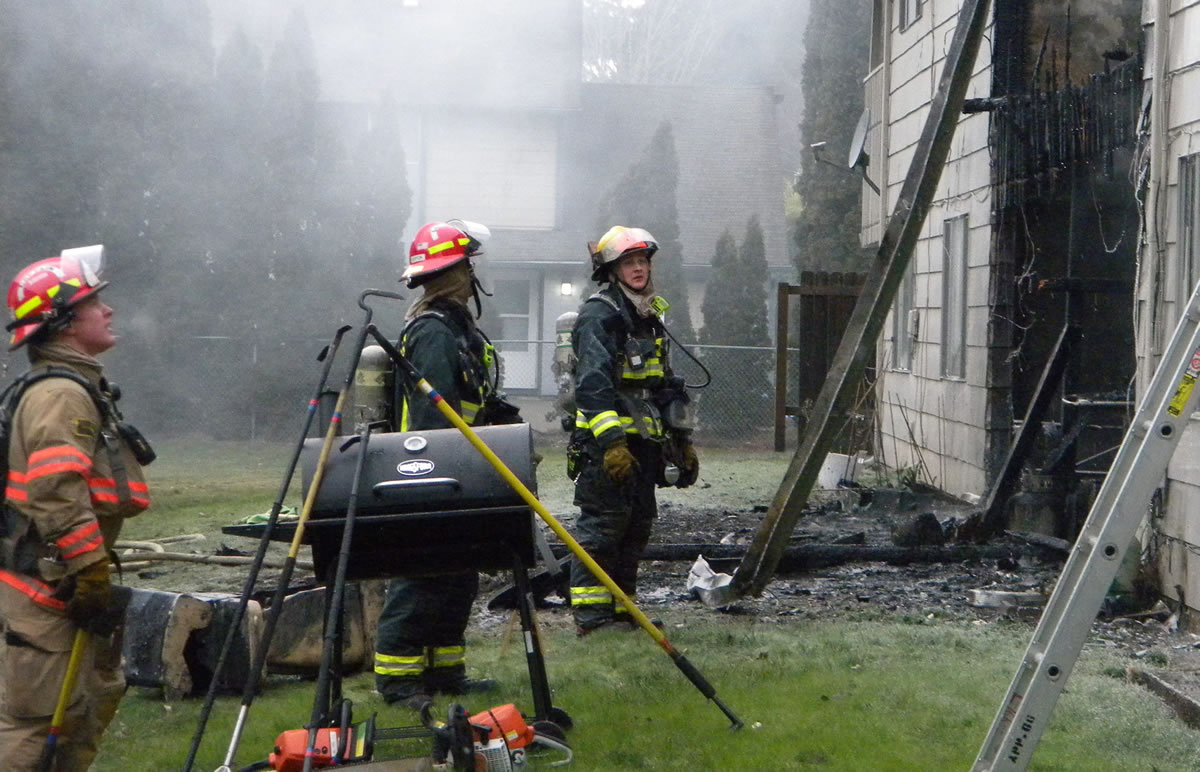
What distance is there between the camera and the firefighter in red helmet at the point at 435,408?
5379 millimetres

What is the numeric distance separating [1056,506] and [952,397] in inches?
115

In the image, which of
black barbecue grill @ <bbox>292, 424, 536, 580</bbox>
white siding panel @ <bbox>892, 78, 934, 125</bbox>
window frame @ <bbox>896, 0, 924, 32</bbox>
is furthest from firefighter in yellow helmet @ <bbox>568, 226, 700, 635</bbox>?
window frame @ <bbox>896, 0, 924, 32</bbox>

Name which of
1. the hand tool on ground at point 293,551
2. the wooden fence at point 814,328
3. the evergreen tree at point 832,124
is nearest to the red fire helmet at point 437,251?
the hand tool on ground at point 293,551

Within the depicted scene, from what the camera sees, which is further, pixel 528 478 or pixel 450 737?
pixel 528 478

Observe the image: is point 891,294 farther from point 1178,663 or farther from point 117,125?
point 117,125

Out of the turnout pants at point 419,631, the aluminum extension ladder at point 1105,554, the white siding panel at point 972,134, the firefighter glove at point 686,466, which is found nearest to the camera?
the aluminum extension ladder at point 1105,554

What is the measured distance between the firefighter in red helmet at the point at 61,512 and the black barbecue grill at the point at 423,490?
63cm

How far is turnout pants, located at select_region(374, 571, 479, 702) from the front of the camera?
17.6 feet

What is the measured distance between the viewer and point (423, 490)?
4363 mm

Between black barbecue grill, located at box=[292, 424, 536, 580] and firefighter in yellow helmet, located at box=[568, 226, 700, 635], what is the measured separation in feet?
6.51

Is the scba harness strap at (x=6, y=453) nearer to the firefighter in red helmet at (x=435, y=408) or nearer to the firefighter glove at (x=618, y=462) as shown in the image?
the firefighter in red helmet at (x=435, y=408)

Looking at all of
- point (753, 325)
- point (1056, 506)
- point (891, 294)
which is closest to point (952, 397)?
point (1056, 506)

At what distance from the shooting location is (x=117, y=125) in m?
18.0

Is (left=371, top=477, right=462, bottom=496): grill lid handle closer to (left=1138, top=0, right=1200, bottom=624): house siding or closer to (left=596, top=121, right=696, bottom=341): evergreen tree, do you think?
(left=1138, top=0, right=1200, bottom=624): house siding
